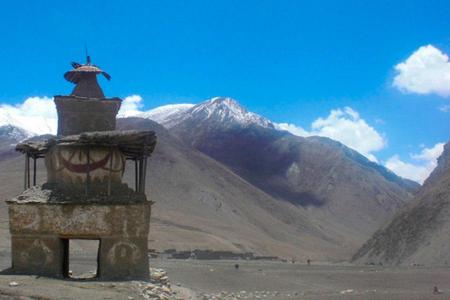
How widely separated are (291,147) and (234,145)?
13.0 m

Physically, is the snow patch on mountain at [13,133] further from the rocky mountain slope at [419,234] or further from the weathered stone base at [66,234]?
the weathered stone base at [66,234]

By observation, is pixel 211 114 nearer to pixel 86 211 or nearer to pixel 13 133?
pixel 13 133

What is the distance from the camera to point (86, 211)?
20.6 meters

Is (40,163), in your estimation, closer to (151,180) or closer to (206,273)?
(151,180)

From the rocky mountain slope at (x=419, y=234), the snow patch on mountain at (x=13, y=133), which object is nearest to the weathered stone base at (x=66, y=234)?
the rocky mountain slope at (x=419, y=234)

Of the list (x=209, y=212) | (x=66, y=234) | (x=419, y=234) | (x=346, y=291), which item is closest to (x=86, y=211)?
(x=66, y=234)

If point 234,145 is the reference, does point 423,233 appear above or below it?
below

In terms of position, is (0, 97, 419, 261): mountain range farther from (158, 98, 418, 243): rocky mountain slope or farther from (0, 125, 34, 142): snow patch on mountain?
(0, 125, 34, 142): snow patch on mountain

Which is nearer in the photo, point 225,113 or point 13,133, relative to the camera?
point 13,133

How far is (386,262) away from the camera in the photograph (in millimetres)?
67062

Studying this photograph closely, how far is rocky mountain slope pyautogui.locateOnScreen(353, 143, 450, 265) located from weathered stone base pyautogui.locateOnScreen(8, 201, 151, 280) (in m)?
41.6

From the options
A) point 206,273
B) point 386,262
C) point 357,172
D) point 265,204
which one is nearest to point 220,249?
point 386,262

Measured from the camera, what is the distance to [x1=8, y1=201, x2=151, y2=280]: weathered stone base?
2058cm

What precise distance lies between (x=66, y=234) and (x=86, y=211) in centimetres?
89
